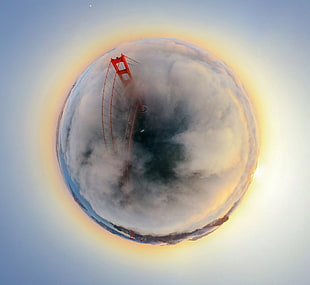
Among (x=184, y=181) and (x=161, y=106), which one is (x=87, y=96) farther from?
(x=184, y=181)

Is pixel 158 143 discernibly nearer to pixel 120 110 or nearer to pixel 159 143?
pixel 159 143

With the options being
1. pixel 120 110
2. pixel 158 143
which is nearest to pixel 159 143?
pixel 158 143

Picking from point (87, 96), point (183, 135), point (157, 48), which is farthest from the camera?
point (157, 48)

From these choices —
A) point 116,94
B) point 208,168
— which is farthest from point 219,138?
point 116,94

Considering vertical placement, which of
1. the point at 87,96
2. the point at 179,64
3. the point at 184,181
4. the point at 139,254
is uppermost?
the point at 179,64

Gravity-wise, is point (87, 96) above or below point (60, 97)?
below
